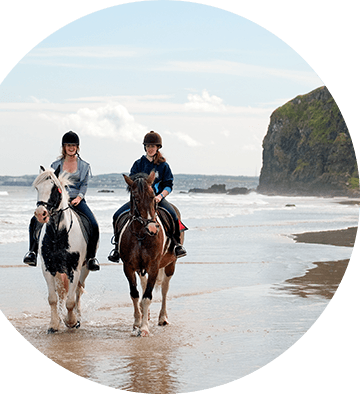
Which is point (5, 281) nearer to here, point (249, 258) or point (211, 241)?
point (249, 258)

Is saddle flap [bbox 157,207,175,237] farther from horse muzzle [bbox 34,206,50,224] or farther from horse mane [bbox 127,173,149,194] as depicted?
horse muzzle [bbox 34,206,50,224]

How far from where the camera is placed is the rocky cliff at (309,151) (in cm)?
7719

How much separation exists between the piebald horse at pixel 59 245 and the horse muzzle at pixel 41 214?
0.51ft

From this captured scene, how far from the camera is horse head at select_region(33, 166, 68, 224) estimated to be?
5.89 meters

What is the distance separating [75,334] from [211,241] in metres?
9.32

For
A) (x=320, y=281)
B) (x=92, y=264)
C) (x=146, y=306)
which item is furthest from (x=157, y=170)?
(x=320, y=281)

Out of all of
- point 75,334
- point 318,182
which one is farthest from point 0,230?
point 318,182

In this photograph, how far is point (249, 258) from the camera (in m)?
12.7

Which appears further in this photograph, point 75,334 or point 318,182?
point 318,182

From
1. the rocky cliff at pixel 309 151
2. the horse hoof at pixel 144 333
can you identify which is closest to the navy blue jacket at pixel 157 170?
the horse hoof at pixel 144 333

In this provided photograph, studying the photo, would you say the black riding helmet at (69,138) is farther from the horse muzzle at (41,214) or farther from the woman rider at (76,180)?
the horse muzzle at (41,214)

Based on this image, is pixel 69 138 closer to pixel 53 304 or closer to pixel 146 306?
pixel 53 304

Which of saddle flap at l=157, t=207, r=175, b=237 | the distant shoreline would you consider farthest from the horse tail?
the distant shoreline

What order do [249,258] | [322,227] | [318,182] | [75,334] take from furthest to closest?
1. [318,182]
2. [322,227]
3. [249,258]
4. [75,334]
